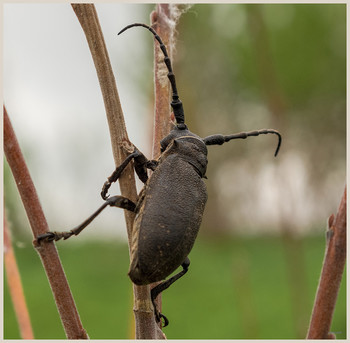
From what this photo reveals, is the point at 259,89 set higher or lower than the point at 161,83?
lower

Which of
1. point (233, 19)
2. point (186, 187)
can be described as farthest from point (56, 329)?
point (233, 19)

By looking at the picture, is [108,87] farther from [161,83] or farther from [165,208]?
[165,208]

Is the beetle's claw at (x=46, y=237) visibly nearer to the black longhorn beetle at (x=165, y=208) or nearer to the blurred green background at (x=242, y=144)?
the black longhorn beetle at (x=165, y=208)

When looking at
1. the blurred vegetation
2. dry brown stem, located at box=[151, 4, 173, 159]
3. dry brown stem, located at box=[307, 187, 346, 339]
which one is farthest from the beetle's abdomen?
the blurred vegetation

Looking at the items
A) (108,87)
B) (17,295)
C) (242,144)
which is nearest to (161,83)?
(108,87)

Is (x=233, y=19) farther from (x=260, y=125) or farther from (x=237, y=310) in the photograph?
(x=237, y=310)

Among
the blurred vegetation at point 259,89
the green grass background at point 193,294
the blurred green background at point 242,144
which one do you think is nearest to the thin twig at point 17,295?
the green grass background at point 193,294

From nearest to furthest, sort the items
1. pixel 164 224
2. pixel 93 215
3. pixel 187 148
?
pixel 164 224
pixel 93 215
pixel 187 148
